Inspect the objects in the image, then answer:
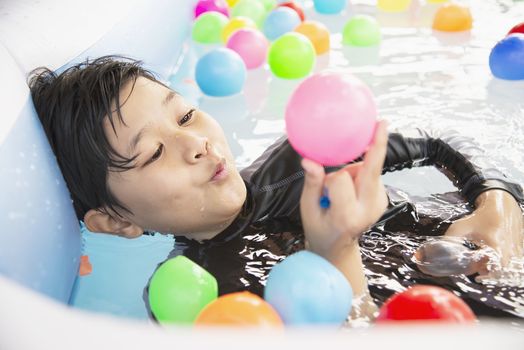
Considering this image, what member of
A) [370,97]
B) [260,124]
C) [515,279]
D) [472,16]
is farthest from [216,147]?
[472,16]

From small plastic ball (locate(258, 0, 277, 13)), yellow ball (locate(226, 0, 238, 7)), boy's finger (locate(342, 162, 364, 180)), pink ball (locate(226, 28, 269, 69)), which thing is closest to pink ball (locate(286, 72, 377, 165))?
boy's finger (locate(342, 162, 364, 180))

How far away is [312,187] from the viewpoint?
30.9 inches

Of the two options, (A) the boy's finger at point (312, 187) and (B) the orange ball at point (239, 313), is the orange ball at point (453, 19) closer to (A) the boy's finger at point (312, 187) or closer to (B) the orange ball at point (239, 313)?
(A) the boy's finger at point (312, 187)

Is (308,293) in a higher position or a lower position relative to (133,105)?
lower

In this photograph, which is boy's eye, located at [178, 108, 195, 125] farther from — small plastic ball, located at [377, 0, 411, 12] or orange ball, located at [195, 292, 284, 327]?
small plastic ball, located at [377, 0, 411, 12]

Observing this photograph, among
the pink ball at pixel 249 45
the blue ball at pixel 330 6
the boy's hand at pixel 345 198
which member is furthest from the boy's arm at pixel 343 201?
the blue ball at pixel 330 6

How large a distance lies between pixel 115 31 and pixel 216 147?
66cm

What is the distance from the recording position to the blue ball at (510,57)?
1766 mm

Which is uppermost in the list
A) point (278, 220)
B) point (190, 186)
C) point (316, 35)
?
point (316, 35)

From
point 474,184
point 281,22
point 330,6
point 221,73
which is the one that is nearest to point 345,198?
point 474,184

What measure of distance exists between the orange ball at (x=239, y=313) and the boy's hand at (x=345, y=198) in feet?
0.56

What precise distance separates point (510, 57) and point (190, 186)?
124 centimetres

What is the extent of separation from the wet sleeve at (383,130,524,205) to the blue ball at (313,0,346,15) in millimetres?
1447

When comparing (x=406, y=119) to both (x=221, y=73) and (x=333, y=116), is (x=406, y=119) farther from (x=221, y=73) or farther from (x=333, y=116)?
(x=333, y=116)
